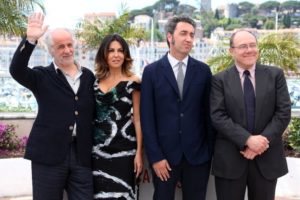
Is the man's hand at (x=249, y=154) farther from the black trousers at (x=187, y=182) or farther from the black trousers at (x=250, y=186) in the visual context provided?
the black trousers at (x=187, y=182)

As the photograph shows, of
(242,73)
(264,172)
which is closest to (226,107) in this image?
(242,73)

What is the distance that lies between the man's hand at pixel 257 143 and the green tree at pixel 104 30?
30.1 ft

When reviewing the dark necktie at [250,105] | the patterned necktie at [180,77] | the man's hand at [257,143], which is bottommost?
the man's hand at [257,143]

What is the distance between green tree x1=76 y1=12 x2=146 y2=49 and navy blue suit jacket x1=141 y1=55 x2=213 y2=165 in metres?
8.83

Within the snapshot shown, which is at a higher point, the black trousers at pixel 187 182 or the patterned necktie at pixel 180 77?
the patterned necktie at pixel 180 77

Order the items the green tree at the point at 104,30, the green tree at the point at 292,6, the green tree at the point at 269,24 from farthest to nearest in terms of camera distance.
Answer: the green tree at the point at 292,6, the green tree at the point at 269,24, the green tree at the point at 104,30

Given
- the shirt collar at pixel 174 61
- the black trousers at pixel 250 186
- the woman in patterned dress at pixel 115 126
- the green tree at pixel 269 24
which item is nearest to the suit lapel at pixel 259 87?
the black trousers at pixel 250 186

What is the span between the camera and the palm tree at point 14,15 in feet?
21.7

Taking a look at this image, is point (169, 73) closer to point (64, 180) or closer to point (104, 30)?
point (64, 180)

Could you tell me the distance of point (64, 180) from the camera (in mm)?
3109

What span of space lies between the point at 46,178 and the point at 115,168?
46 centimetres

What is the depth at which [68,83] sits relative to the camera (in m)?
3.12

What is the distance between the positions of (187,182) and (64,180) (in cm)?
84

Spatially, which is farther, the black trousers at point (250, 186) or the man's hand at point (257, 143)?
the black trousers at point (250, 186)
